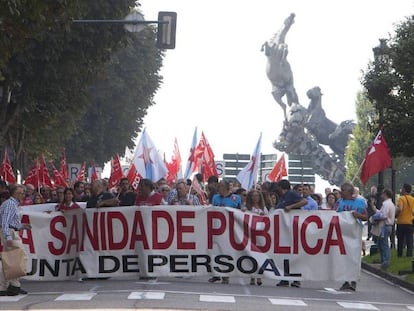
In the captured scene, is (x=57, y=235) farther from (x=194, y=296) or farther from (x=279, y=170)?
(x=279, y=170)

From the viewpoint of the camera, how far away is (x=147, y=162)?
1484 inches

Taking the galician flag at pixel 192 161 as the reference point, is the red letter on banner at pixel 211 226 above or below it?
below

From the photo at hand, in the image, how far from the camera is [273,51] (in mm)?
127500

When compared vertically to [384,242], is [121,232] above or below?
above

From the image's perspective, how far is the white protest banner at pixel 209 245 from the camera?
916 inches

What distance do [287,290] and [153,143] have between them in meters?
15.7

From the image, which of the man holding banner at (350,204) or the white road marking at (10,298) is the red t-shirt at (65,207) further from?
the man holding banner at (350,204)

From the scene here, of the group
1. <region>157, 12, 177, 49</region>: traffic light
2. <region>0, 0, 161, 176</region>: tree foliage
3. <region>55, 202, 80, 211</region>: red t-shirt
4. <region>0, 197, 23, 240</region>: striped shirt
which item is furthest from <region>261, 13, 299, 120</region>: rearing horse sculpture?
<region>0, 197, 23, 240</region>: striped shirt

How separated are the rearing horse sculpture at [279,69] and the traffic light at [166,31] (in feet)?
320

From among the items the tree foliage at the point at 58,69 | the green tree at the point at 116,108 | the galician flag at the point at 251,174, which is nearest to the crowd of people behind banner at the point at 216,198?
the galician flag at the point at 251,174

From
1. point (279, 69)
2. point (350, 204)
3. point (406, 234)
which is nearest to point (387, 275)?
point (406, 234)

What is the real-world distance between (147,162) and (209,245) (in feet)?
47.3

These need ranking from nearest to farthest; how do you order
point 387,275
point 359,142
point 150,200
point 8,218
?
point 8,218
point 150,200
point 387,275
point 359,142

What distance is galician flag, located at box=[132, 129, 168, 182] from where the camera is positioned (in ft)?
123
